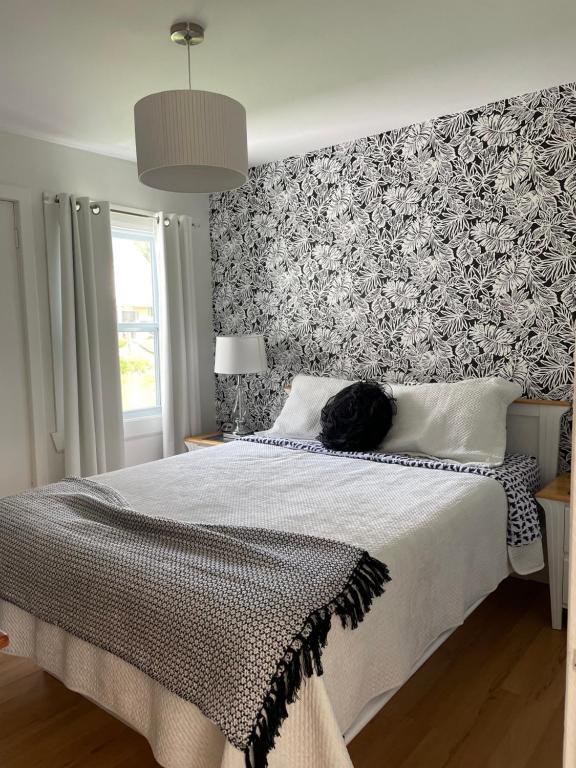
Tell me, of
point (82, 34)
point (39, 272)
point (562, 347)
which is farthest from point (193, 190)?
point (562, 347)

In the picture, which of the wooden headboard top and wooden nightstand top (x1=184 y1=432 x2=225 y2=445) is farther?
wooden nightstand top (x1=184 y1=432 x2=225 y2=445)

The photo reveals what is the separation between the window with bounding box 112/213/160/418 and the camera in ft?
13.4

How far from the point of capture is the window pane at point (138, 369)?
4145mm

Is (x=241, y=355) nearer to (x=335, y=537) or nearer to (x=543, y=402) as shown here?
(x=543, y=402)

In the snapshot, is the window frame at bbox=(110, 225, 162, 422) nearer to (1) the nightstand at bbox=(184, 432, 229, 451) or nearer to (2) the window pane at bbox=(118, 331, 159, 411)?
(2) the window pane at bbox=(118, 331, 159, 411)

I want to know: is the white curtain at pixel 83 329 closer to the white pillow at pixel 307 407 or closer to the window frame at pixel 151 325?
the window frame at pixel 151 325

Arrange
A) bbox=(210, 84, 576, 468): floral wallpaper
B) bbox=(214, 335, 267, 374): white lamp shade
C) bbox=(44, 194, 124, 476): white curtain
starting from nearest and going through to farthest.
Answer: bbox=(210, 84, 576, 468): floral wallpaper, bbox=(44, 194, 124, 476): white curtain, bbox=(214, 335, 267, 374): white lamp shade

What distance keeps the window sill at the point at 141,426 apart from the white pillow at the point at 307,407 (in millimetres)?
1001

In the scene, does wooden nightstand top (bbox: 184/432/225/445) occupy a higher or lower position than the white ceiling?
lower

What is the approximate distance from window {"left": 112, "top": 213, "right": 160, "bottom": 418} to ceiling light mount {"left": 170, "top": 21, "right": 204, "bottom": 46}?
70.3 inches

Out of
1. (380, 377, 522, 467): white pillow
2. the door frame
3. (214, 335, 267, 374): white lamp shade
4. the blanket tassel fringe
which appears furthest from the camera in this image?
(214, 335, 267, 374): white lamp shade

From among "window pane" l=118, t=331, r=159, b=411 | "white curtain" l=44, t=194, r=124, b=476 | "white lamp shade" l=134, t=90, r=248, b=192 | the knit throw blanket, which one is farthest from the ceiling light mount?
"window pane" l=118, t=331, r=159, b=411

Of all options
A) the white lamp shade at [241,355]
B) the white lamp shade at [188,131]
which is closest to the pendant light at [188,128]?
the white lamp shade at [188,131]

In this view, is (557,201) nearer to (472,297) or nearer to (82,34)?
(472,297)
